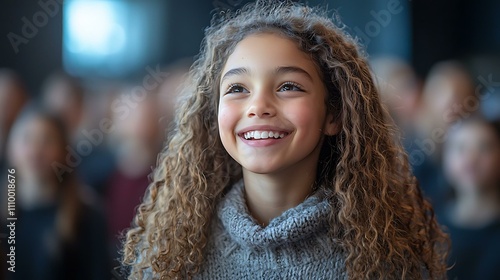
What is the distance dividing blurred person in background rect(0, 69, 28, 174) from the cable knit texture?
0.82 m

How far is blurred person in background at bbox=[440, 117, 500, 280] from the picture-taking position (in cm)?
181

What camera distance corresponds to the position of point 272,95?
114 centimetres

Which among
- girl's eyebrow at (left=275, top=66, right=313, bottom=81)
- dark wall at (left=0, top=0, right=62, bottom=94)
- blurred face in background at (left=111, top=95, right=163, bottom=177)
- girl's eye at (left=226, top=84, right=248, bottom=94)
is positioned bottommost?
girl's eye at (left=226, top=84, right=248, bottom=94)

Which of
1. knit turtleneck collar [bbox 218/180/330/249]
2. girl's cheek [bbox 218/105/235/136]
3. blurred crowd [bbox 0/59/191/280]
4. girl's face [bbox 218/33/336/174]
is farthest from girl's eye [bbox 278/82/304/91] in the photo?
blurred crowd [bbox 0/59/191/280]

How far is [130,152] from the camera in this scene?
5.95ft

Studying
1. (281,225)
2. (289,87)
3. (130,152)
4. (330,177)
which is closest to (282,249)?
(281,225)

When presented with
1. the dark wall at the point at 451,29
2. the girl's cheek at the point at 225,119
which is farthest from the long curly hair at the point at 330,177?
the dark wall at the point at 451,29

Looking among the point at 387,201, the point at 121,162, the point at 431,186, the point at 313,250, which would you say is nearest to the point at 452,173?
the point at 431,186

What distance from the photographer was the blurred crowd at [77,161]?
1695 mm

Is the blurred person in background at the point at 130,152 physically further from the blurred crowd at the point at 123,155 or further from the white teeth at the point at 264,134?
the white teeth at the point at 264,134

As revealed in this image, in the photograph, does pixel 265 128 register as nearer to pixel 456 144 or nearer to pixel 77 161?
pixel 77 161

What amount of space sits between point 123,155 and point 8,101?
365 mm

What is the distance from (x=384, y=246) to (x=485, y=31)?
38.2 inches

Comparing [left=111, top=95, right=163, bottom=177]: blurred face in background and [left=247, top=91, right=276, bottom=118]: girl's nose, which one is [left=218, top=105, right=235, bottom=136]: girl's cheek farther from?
[left=111, top=95, right=163, bottom=177]: blurred face in background
